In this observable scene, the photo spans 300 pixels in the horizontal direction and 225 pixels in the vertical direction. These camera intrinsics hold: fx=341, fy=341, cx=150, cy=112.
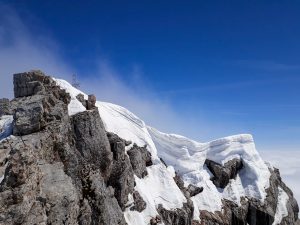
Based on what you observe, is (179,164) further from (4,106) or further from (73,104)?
(4,106)

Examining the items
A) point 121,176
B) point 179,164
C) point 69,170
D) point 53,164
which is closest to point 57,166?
point 53,164

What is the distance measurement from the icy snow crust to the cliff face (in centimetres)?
44

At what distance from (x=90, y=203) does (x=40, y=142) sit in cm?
859

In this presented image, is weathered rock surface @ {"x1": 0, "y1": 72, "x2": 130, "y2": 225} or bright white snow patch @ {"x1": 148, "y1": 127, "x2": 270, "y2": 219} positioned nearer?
weathered rock surface @ {"x1": 0, "y1": 72, "x2": 130, "y2": 225}

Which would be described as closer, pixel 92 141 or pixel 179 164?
pixel 92 141

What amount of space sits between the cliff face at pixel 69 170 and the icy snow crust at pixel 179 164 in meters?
0.44

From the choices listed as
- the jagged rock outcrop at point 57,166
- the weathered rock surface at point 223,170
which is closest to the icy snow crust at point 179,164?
the weathered rock surface at point 223,170

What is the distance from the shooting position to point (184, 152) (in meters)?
72.9

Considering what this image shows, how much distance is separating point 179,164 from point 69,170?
36.1 m

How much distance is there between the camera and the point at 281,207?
72.3 m

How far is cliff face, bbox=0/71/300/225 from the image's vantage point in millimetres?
29438

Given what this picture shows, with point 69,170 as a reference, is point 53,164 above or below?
above

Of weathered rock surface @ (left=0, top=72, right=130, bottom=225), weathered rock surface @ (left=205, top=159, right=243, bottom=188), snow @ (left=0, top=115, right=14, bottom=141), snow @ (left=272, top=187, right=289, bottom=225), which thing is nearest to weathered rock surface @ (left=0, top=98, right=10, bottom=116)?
weathered rock surface @ (left=0, top=72, right=130, bottom=225)

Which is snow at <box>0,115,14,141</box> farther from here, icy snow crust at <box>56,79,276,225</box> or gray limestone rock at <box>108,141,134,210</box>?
gray limestone rock at <box>108,141,134,210</box>
